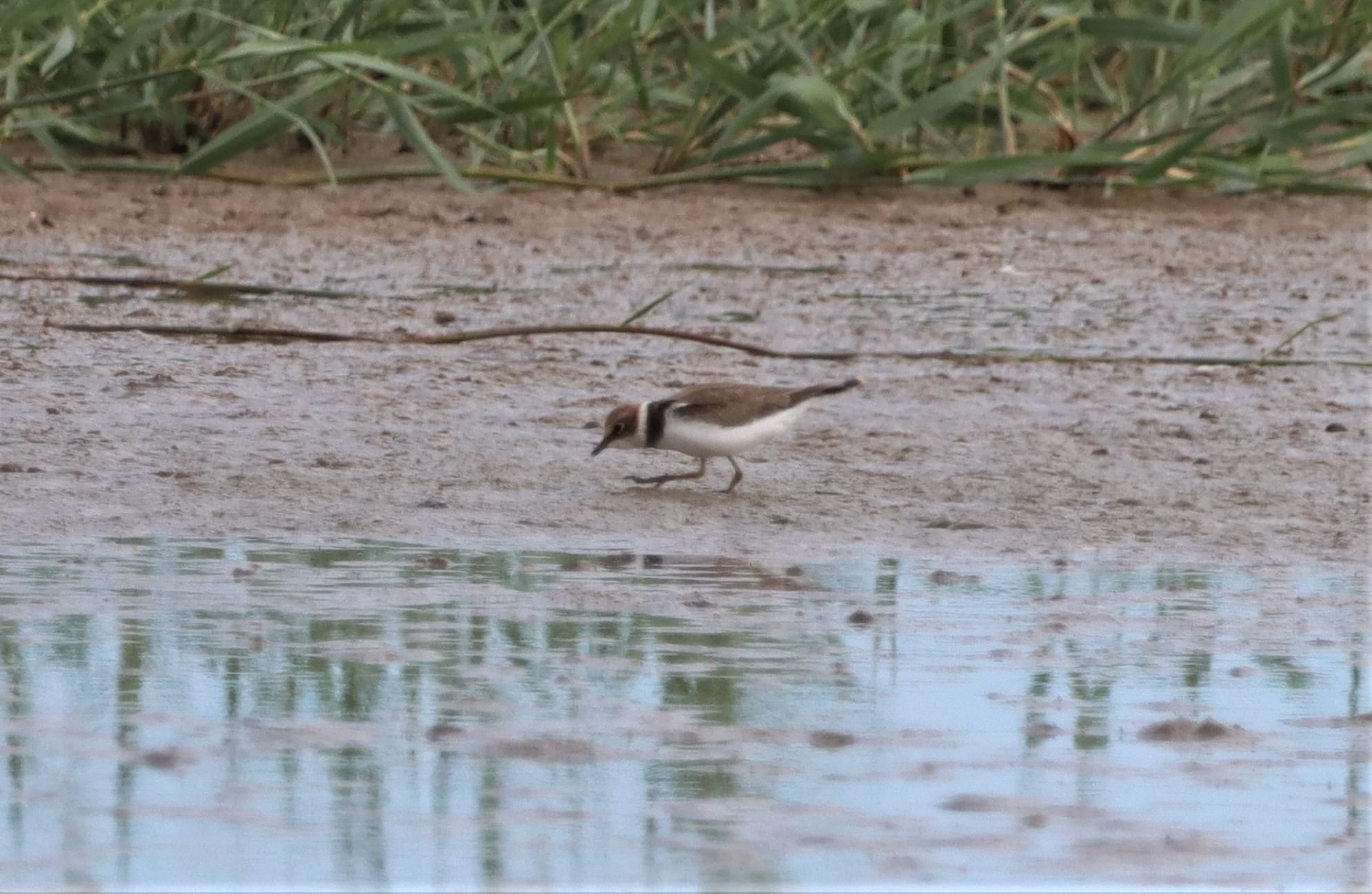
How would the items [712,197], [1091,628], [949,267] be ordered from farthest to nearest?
1. [712,197]
2. [949,267]
3. [1091,628]

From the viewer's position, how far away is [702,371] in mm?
7371

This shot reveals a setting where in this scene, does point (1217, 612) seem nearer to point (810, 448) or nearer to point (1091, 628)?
point (1091, 628)

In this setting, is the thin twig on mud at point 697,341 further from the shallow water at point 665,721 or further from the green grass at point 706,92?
the shallow water at point 665,721

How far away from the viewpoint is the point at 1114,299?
8.88m

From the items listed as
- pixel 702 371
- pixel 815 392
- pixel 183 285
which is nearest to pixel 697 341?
pixel 702 371

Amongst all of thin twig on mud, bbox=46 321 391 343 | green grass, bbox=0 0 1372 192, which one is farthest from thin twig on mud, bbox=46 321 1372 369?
green grass, bbox=0 0 1372 192

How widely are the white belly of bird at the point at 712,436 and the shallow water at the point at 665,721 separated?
761 mm

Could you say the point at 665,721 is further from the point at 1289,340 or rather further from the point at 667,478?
the point at 1289,340

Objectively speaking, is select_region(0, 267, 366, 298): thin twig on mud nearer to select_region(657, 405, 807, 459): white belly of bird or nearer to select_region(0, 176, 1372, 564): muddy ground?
select_region(0, 176, 1372, 564): muddy ground

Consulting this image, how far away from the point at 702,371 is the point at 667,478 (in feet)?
5.01

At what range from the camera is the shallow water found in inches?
113

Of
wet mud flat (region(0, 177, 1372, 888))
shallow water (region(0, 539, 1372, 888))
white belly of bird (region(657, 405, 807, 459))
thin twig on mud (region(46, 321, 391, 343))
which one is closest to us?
shallow water (region(0, 539, 1372, 888))

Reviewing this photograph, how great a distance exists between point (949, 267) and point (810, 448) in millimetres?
3357

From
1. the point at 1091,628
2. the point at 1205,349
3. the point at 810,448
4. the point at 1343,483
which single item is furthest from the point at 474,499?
the point at 1205,349
